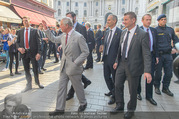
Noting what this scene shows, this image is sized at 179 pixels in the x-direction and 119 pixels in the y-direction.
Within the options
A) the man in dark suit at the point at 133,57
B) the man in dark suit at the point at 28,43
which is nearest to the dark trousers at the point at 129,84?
the man in dark suit at the point at 133,57

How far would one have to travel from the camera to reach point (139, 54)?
2.76 meters

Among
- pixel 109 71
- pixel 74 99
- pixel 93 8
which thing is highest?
pixel 93 8

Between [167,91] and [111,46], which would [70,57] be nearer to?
[111,46]

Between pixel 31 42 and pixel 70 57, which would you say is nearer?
pixel 70 57

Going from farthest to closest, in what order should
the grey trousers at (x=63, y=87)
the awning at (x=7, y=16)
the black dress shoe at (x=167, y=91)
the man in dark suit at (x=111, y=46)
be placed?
the awning at (x=7, y=16), the black dress shoe at (x=167, y=91), the man in dark suit at (x=111, y=46), the grey trousers at (x=63, y=87)

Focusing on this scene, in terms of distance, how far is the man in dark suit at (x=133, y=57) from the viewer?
266 cm

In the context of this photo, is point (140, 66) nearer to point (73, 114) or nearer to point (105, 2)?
point (73, 114)

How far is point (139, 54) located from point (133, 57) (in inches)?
5.4

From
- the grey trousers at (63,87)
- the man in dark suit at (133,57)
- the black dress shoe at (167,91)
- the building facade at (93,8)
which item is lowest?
the black dress shoe at (167,91)

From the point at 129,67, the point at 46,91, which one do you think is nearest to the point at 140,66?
the point at 129,67

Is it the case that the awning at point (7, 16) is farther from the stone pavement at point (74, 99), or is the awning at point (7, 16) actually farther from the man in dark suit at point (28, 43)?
the man in dark suit at point (28, 43)

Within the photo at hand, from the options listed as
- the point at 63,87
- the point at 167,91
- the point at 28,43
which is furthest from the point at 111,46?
the point at 28,43

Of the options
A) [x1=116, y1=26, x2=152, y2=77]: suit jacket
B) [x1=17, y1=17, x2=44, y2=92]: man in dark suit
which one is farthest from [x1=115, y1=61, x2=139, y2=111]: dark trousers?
[x1=17, y1=17, x2=44, y2=92]: man in dark suit

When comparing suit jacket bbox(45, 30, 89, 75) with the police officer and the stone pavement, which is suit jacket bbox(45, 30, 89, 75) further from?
the police officer
